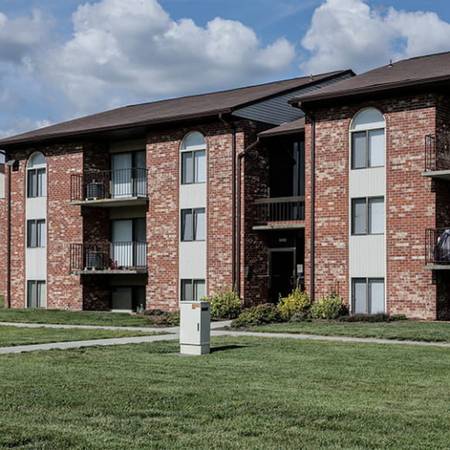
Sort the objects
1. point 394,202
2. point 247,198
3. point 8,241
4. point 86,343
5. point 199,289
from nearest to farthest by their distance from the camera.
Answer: point 86,343 → point 394,202 → point 247,198 → point 199,289 → point 8,241

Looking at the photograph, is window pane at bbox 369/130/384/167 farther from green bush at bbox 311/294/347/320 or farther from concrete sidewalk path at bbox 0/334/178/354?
concrete sidewalk path at bbox 0/334/178/354

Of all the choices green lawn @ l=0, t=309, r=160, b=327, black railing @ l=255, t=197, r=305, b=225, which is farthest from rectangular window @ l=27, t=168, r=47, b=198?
black railing @ l=255, t=197, r=305, b=225

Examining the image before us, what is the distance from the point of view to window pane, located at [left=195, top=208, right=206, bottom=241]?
3077cm

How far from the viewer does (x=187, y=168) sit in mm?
31219

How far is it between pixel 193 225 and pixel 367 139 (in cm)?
759

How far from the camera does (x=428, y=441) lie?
26.6ft

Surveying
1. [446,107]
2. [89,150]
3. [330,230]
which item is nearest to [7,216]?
[89,150]

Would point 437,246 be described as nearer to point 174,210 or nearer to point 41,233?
point 174,210

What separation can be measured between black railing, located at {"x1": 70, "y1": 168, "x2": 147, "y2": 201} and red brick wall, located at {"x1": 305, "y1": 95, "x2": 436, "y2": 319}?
28.0 ft

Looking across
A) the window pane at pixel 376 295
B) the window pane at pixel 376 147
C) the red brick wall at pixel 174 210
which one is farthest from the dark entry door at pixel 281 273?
the window pane at pixel 376 147

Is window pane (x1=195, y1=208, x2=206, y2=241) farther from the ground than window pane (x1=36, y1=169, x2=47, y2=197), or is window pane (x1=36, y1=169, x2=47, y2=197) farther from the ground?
window pane (x1=36, y1=169, x2=47, y2=197)

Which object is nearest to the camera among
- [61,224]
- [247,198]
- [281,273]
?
[247,198]

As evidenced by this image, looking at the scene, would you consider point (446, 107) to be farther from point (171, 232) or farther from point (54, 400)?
point (54, 400)

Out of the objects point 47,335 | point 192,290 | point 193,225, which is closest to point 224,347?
point 47,335
